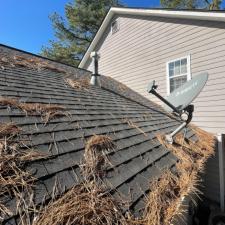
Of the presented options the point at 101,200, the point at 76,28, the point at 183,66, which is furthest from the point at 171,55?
the point at 76,28

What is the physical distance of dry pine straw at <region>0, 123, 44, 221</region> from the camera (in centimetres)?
152

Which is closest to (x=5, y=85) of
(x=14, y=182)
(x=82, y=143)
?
(x=82, y=143)

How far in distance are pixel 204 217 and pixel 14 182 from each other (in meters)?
6.31

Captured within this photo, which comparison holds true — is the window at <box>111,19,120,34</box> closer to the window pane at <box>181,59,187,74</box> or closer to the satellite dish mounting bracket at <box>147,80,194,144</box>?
the window pane at <box>181,59,187,74</box>

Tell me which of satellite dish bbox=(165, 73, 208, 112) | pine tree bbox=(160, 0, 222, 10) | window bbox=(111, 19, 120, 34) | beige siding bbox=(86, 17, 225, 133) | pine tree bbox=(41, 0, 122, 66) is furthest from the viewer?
pine tree bbox=(41, 0, 122, 66)

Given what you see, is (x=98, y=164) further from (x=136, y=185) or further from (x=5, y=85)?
(x=5, y=85)

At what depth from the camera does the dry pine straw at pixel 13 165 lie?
152 cm

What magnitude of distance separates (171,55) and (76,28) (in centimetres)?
1725

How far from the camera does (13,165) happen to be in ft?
5.74

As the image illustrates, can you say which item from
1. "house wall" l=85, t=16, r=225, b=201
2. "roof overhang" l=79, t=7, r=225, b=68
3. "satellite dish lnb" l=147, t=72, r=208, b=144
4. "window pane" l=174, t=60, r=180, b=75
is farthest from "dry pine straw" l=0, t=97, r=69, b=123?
"window pane" l=174, t=60, r=180, b=75

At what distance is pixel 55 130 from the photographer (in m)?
2.71

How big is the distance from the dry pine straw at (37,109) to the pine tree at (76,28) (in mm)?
20575

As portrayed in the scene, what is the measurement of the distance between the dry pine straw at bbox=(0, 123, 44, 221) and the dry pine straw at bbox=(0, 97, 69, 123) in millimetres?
676

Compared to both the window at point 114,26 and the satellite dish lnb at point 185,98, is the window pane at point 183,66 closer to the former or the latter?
the satellite dish lnb at point 185,98
